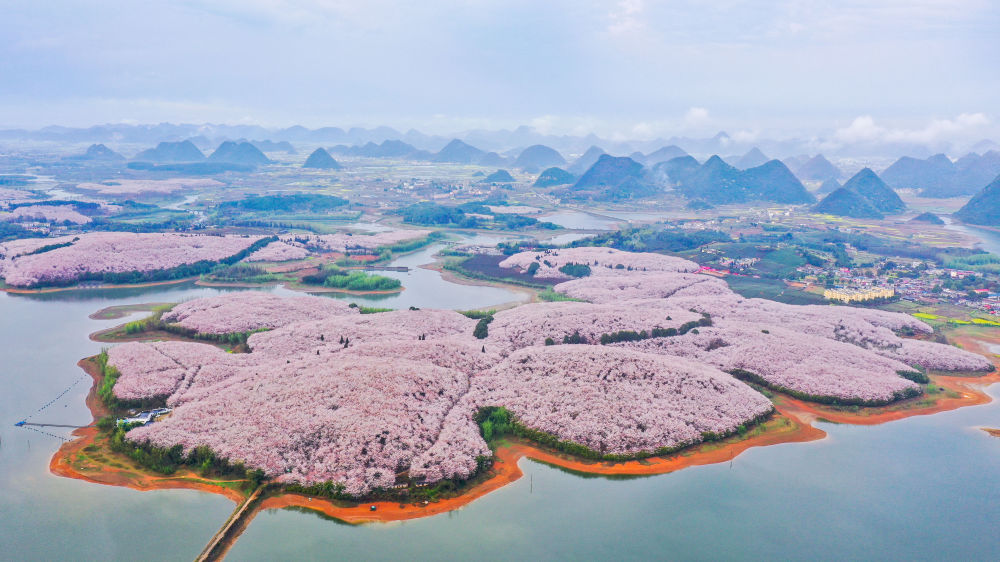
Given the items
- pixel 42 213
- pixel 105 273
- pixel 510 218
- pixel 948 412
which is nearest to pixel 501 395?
pixel 948 412

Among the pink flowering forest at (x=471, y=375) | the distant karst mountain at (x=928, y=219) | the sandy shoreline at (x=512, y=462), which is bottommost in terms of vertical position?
the sandy shoreline at (x=512, y=462)

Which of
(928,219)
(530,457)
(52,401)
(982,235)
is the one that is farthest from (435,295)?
(928,219)

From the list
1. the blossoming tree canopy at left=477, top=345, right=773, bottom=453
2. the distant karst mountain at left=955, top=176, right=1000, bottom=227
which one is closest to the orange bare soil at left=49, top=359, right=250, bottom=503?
the blossoming tree canopy at left=477, top=345, right=773, bottom=453

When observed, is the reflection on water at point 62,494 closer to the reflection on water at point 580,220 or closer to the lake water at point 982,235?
the reflection on water at point 580,220

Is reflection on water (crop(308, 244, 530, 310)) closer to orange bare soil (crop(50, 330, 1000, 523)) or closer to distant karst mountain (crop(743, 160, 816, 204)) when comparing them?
orange bare soil (crop(50, 330, 1000, 523))

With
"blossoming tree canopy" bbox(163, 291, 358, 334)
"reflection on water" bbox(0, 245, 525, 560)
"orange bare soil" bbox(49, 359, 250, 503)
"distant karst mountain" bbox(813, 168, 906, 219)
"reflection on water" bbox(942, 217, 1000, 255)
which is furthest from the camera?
"distant karst mountain" bbox(813, 168, 906, 219)

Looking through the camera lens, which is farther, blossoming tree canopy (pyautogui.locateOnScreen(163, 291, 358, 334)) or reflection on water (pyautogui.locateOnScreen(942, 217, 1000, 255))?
reflection on water (pyautogui.locateOnScreen(942, 217, 1000, 255))

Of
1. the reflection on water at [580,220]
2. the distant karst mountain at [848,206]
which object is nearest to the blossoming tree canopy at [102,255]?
the reflection on water at [580,220]
